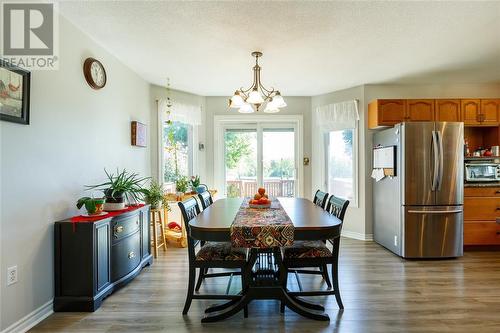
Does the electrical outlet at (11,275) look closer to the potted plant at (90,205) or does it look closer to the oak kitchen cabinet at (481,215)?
the potted plant at (90,205)

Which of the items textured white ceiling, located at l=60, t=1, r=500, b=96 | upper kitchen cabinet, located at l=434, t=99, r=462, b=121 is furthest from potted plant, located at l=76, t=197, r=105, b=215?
upper kitchen cabinet, located at l=434, t=99, r=462, b=121

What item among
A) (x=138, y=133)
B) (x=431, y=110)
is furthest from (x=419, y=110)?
(x=138, y=133)

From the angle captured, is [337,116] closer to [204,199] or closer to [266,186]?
[266,186]

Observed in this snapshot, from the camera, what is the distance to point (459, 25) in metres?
2.49

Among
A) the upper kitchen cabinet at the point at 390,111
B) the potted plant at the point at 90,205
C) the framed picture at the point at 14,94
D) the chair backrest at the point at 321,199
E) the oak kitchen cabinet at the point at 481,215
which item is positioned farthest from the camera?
the upper kitchen cabinet at the point at 390,111

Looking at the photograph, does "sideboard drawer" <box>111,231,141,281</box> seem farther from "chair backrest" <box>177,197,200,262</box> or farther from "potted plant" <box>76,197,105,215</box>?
"chair backrest" <box>177,197,200,262</box>

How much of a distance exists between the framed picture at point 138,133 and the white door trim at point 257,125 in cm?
137

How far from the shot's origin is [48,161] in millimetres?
2205

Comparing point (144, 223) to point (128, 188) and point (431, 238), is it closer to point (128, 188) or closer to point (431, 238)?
point (128, 188)

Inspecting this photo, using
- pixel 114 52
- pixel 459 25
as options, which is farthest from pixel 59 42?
pixel 459 25

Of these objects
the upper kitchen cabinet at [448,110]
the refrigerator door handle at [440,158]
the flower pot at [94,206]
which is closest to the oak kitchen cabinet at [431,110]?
the upper kitchen cabinet at [448,110]

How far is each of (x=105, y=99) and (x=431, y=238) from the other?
13.9ft

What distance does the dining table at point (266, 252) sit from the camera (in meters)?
1.89

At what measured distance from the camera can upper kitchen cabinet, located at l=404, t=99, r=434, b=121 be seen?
13.0 ft
